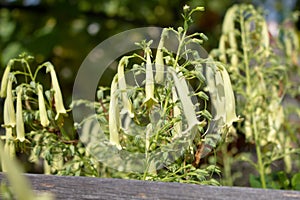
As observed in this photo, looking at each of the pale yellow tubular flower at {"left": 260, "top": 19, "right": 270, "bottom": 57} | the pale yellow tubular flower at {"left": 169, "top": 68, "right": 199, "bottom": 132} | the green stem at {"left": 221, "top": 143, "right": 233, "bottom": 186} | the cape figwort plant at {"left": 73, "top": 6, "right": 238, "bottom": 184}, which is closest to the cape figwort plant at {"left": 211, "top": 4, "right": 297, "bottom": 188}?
the pale yellow tubular flower at {"left": 260, "top": 19, "right": 270, "bottom": 57}

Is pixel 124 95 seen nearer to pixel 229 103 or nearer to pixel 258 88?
pixel 229 103

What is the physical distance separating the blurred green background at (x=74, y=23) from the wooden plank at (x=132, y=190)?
6.08ft

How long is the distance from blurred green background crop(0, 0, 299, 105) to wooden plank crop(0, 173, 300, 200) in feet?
6.08

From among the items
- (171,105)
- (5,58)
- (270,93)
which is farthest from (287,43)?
(5,58)

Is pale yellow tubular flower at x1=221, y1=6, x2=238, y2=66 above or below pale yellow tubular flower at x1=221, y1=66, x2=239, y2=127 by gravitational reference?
above

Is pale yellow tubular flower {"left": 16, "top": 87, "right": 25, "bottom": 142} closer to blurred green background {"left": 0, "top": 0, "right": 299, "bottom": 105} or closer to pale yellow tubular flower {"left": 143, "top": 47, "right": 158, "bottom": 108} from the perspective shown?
pale yellow tubular flower {"left": 143, "top": 47, "right": 158, "bottom": 108}

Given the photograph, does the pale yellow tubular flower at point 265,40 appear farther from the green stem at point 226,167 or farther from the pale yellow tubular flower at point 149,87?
the pale yellow tubular flower at point 149,87

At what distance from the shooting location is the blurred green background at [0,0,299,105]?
8.54 ft

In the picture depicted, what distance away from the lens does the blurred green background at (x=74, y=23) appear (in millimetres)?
2604

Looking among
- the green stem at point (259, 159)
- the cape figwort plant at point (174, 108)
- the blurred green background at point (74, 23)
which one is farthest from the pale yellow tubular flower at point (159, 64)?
the blurred green background at point (74, 23)

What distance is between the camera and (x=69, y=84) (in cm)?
261

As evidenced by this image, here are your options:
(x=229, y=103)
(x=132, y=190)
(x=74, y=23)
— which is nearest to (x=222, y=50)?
(x=229, y=103)

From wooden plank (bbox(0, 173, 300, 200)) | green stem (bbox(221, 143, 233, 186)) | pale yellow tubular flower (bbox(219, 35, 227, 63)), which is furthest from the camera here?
green stem (bbox(221, 143, 233, 186))

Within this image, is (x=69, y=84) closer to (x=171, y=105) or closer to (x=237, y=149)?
(x=237, y=149)
